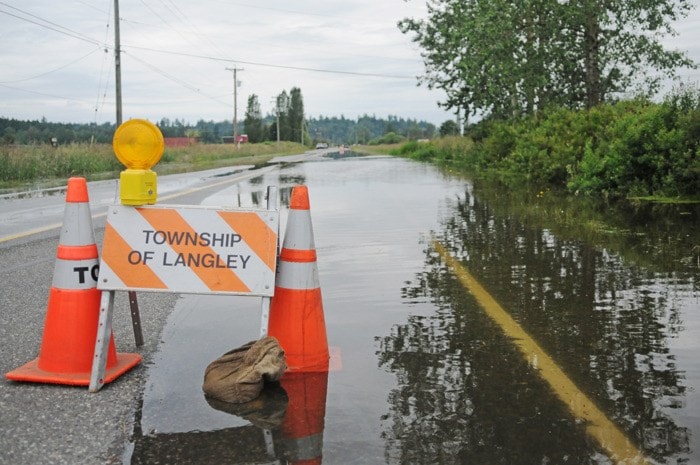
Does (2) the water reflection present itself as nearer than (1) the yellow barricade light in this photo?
Yes

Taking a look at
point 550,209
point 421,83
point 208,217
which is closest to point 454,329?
point 208,217

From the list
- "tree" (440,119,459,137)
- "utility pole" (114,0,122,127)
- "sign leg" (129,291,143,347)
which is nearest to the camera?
"sign leg" (129,291,143,347)

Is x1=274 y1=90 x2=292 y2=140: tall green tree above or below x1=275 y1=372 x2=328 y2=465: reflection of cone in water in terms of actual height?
above

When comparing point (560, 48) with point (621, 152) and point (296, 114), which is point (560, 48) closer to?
point (621, 152)

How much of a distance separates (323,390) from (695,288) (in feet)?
12.6

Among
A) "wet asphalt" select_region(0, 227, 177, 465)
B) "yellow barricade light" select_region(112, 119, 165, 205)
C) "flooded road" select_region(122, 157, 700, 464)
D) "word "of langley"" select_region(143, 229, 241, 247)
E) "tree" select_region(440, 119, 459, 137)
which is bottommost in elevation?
"wet asphalt" select_region(0, 227, 177, 465)

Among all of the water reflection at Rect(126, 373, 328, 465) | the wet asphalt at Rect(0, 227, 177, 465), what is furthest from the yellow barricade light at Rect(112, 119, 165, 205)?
the water reflection at Rect(126, 373, 328, 465)

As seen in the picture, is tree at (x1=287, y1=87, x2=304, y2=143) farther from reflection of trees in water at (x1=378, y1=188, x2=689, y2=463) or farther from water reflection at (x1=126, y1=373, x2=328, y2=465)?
water reflection at (x1=126, y1=373, x2=328, y2=465)

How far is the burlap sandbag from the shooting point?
4.05 meters

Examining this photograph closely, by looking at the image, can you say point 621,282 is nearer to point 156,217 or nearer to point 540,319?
point 540,319

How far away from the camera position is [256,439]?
3527mm

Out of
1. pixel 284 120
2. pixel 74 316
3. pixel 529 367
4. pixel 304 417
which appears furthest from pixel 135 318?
pixel 284 120

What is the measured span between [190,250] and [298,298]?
689 mm

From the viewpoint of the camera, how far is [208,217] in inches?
183
